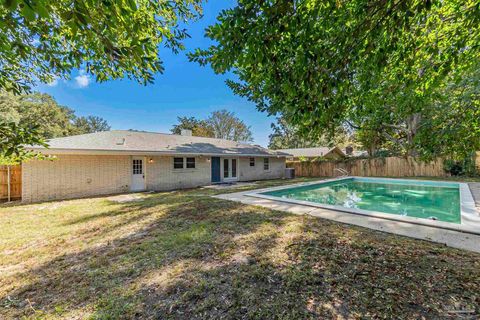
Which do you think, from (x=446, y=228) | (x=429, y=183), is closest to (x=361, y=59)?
(x=446, y=228)

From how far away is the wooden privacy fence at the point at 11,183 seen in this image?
9383mm

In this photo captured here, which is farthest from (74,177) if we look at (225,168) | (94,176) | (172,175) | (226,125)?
(226,125)

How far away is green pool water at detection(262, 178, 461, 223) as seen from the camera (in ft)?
26.5

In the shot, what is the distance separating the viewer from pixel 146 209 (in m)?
7.11

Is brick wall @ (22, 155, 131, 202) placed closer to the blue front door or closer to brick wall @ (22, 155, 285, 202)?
brick wall @ (22, 155, 285, 202)

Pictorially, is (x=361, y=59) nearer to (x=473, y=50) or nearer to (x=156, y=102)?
(x=473, y=50)

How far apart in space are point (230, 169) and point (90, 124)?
39.6 metres

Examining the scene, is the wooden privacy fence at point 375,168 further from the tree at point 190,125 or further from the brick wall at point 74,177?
the tree at point 190,125

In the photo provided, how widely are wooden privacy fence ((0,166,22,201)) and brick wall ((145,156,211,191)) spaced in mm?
5430

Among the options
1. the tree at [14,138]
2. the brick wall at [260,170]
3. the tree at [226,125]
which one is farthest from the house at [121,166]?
the tree at [226,125]

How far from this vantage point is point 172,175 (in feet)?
42.6

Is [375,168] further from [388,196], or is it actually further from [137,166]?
[137,166]

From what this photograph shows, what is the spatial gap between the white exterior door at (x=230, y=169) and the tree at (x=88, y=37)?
11.8 metres

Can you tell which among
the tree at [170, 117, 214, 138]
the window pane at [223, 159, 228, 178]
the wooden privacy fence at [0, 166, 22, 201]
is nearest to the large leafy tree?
the wooden privacy fence at [0, 166, 22, 201]
